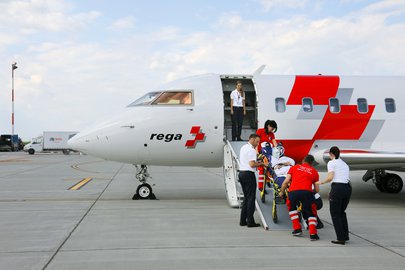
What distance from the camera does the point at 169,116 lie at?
12.7 m

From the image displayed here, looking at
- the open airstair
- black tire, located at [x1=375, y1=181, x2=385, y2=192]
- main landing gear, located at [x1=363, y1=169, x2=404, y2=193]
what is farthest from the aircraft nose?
black tire, located at [x1=375, y1=181, x2=385, y2=192]

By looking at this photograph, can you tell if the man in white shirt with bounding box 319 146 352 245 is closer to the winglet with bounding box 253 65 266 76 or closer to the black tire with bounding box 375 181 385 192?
the winglet with bounding box 253 65 266 76

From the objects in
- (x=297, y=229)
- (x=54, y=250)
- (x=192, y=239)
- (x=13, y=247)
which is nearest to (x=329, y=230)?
(x=297, y=229)

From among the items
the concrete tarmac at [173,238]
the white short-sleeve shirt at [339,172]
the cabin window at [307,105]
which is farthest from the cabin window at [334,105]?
the white short-sleeve shirt at [339,172]

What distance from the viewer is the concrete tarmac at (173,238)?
252 inches

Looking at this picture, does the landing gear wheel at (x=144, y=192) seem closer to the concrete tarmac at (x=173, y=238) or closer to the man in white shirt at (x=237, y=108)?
the concrete tarmac at (x=173, y=238)

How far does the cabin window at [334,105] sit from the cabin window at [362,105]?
25.6 inches

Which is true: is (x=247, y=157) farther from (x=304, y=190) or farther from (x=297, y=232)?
(x=297, y=232)

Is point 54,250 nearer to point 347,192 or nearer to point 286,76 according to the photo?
point 347,192

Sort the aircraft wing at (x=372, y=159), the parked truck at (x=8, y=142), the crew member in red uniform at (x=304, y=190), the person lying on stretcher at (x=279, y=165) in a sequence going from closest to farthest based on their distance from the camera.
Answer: the crew member in red uniform at (x=304, y=190), the person lying on stretcher at (x=279, y=165), the aircraft wing at (x=372, y=159), the parked truck at (x=8, y=142)

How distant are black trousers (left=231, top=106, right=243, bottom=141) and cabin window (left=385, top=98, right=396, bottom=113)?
4522mm

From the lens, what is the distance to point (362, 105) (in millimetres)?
13438

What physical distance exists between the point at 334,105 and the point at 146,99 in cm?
553

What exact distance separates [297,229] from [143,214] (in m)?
4.00
